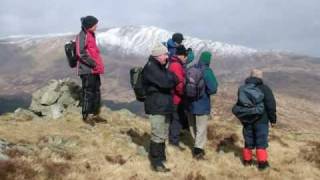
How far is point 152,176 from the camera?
15.2 meters

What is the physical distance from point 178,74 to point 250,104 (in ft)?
8.50

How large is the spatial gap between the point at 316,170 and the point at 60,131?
9646 mm

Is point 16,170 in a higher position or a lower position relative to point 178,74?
lower

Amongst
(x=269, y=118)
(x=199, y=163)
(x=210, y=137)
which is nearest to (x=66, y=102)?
(x=210, y=137)

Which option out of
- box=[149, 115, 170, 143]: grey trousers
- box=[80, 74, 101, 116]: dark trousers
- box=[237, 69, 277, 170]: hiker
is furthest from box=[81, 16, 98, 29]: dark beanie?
box=[237, 69, 277, 170]: hiker

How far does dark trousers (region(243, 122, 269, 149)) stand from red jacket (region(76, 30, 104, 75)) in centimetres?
642

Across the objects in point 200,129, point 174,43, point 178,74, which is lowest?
point 200,129

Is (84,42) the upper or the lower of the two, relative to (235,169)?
upper

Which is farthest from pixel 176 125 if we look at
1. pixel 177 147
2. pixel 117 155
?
pixel 117 155

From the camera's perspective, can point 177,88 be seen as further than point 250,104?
Yes

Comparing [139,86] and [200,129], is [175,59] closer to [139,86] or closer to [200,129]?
[139,86]

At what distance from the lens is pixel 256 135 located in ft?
55.1

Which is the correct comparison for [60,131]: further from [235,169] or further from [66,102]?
[235,169]

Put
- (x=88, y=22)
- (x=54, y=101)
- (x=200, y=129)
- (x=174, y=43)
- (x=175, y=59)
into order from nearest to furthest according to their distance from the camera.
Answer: (x=175, y=59) → (x=200, y=129) → (x=174, y=43) → (x=88, y=22) → (x=54, y=101)
